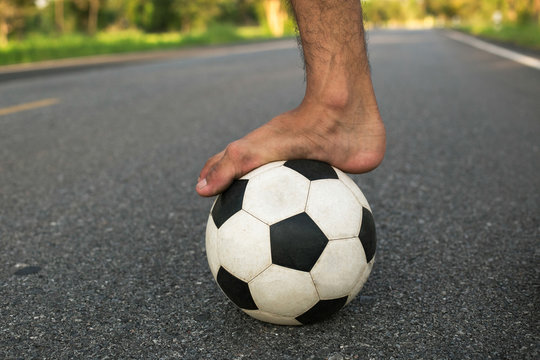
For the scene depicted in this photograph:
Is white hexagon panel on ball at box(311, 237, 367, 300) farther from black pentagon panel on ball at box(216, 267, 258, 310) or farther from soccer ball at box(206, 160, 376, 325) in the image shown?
black pentagon panel on ball at box(216, 267, 258, 310)

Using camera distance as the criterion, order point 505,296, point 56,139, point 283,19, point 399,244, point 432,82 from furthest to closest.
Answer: point 283,19, point 432,82, point 56,139, point 399,244, point 505,296

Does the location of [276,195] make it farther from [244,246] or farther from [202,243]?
[202,243]

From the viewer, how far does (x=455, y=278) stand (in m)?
1.86

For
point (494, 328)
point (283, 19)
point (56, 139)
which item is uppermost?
point (283, 19)

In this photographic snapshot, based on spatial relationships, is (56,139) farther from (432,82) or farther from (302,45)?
(432,82)

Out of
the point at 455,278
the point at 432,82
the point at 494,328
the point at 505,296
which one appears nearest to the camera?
the point at 494,328

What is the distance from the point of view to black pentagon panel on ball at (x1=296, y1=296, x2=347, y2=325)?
1520mm

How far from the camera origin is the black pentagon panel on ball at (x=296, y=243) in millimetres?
1476

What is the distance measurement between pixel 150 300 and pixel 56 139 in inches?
117

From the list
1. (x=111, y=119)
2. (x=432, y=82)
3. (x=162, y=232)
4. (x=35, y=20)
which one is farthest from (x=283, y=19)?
(x=162, y=232)

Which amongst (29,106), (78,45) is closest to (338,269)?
(29,106)

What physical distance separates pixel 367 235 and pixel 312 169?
26 centimetres

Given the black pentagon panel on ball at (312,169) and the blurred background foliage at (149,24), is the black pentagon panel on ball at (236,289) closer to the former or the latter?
the black pentagon panel on ball at (312,169)

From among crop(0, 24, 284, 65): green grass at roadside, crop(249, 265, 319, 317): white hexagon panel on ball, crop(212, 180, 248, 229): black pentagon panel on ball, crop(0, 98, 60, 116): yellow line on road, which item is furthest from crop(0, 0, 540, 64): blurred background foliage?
crop(0, 98, 60, 116): yellow line on road
